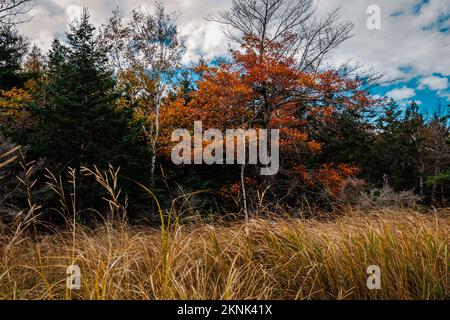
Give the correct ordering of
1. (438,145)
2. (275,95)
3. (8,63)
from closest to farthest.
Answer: (275,95) → (8,63) → (438,145)

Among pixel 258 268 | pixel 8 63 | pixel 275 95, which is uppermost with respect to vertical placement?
pixel 8 63

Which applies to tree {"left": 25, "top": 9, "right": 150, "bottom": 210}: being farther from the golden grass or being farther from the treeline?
the golden grass

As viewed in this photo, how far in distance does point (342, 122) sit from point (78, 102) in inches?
444

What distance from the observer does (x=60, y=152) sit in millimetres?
10414

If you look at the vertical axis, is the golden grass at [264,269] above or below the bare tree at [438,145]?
below

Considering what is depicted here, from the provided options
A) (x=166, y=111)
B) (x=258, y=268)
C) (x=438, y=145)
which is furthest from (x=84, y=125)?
(x=438, y=145)

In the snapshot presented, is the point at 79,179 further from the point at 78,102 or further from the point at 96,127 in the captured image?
the point at 78,102

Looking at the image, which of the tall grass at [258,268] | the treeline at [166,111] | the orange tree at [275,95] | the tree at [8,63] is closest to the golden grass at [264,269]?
the tall grass at [258,268]

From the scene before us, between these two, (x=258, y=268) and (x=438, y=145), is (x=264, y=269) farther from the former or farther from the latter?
→ (x=438, y=145)

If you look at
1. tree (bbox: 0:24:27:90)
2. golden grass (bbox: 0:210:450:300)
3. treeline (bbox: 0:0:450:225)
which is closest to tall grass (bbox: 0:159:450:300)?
golden grass (bbox: 0:210:450:300)

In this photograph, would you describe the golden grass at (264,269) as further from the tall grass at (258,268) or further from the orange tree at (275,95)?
the orange tree at (275,95)

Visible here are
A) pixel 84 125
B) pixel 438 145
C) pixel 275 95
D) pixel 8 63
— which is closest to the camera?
pixel 84 125

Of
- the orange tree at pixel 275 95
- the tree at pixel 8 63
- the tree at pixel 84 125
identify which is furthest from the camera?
the tree at pixel 8 63
